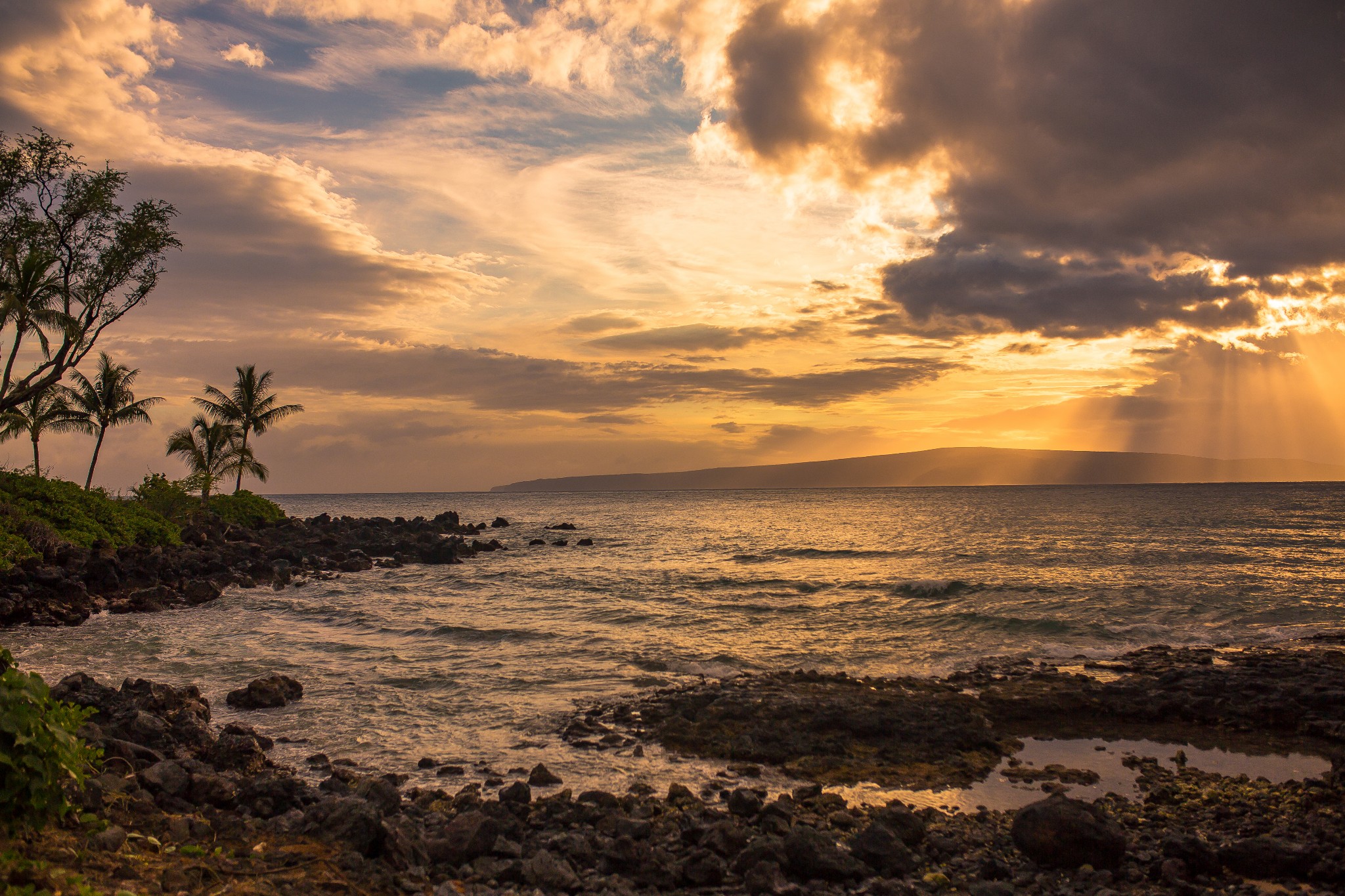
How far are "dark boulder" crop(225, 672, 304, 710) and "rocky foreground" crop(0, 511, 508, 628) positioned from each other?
35.8 ft

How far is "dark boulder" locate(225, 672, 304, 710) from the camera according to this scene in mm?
13047

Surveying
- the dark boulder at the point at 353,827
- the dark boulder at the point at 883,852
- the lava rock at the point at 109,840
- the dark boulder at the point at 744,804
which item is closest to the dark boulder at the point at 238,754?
the dark boulder at the point at 353,827

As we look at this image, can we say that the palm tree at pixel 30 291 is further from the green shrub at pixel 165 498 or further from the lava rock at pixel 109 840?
the lava rock at pixel 109 840

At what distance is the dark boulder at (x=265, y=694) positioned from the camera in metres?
13.0

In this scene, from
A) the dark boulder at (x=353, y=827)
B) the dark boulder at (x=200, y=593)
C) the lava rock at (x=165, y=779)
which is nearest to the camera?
the dark boulder at (x=353, y=827)

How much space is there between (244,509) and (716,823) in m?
54.1

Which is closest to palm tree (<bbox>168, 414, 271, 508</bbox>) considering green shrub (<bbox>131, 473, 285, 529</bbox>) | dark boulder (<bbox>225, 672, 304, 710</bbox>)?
green shrub (<bbox>131, 473, 285, 529</bbox>)

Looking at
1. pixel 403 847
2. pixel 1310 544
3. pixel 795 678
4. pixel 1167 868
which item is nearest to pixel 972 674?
pixel 795 678

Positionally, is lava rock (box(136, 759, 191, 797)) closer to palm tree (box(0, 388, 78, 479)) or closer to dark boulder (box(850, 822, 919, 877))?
dark boulder (box(850, 822, 919, 877))

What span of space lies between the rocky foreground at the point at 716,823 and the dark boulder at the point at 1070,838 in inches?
0.8

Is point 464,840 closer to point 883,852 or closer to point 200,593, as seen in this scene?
point 883,852

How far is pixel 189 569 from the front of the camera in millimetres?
29141

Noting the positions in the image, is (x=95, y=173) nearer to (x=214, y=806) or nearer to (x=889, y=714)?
(x=214, y=806)

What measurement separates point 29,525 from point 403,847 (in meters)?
29.9
